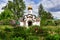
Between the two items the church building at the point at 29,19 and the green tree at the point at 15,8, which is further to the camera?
the green tree at the point at 15,8

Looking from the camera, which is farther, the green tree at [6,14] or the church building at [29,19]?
the green tree at [6,14]

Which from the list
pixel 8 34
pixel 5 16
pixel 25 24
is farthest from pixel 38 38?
pixel 5 16

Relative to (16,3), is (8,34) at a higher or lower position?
lower

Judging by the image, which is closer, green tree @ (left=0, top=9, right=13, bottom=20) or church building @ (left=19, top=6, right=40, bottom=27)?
church building @ (left=19, top=6, right=40, bottom=27)

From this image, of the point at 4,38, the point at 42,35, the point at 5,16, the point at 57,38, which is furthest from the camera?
the point at 5,16

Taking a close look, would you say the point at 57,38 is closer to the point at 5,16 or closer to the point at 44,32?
the point at 44,32

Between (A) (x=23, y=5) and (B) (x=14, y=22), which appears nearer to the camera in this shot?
(B) (x=14, y=22)

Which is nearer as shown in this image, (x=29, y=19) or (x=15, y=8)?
(x=29, y=19)

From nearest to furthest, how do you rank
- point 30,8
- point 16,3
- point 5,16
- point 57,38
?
1. point 57,38
2. point 30,8
3. point 5,16
4. point 16,3

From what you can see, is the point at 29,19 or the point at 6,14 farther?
the point at 6,14

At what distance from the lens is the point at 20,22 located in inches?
2083

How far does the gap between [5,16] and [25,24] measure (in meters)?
12.4

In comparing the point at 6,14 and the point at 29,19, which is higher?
the point at 6,14

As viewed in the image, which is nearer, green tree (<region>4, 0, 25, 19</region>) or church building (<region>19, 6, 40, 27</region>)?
church building (<region>19, 6, 40, 27</region>)
